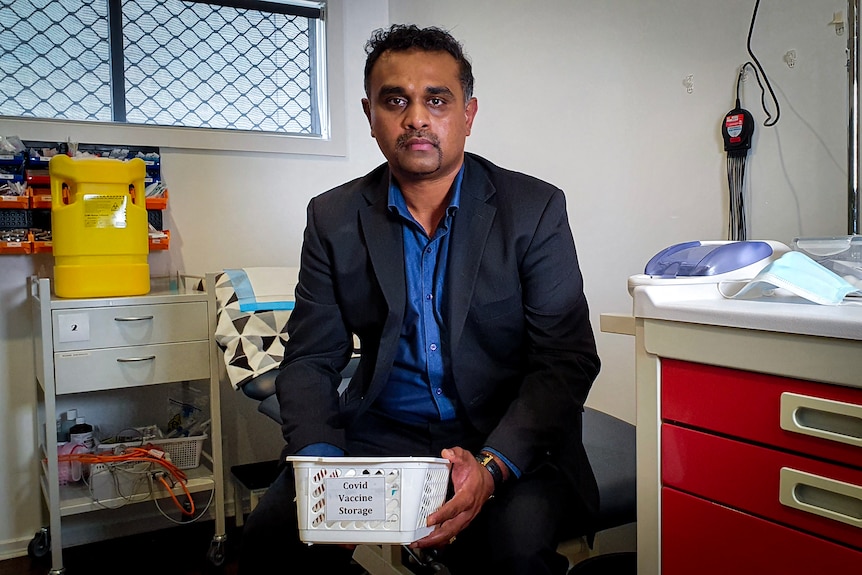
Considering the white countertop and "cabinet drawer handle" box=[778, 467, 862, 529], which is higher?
the white countertop

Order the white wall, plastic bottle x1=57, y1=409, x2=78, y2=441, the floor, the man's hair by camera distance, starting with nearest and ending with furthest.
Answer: the man's hair < the white wall < the floor < plastic bottle x1=57, y1=409, x2=78, y2=441

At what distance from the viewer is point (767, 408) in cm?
95

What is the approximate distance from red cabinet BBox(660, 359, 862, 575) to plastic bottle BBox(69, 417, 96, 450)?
6.12 feet

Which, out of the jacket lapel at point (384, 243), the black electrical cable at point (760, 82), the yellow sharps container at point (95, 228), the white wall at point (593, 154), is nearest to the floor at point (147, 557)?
the white wall at point (593, 154)

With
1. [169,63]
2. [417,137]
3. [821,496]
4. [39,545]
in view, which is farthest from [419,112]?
[39,545]

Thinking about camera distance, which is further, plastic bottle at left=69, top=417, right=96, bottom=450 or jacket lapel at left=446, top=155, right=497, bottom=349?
plastic bottle at left=69, top=417, right=96, bottom=450

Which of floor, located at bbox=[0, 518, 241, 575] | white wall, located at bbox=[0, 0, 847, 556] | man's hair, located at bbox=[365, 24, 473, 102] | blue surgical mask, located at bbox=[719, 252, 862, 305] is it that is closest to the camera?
blue surgical mask, located at bbox=[719, 252, 862, 305]

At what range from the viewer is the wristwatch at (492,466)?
121 cm

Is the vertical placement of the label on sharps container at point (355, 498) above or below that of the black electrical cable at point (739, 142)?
below

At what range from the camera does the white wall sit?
1.64m

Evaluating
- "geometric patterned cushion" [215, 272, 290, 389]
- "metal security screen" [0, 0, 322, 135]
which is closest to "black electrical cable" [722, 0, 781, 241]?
"geometric patterned cushion" [215, 272, 290, 389]

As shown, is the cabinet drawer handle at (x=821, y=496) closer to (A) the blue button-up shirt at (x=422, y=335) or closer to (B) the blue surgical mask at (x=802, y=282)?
(B) the blue surgical mask at (x=802, y=282)

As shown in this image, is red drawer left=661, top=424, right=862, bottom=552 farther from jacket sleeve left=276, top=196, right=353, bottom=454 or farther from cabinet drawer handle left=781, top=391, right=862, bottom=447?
jacket sleeve left=276, top=196, right=353, bottom=454

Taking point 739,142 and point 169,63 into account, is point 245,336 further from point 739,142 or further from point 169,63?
point 739,142
